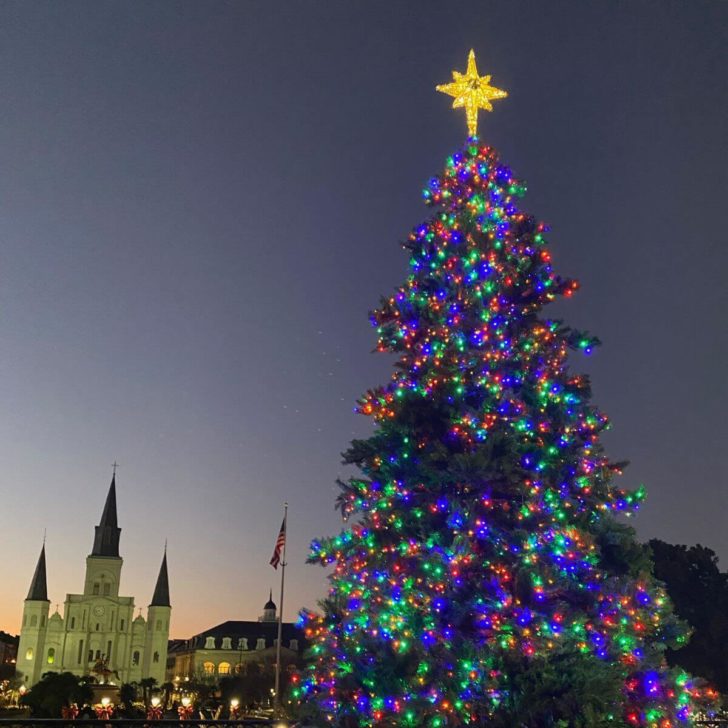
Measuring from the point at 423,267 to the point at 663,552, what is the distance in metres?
39.3

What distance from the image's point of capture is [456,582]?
340 inches

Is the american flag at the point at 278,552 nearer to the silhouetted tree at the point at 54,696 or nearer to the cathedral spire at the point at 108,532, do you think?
the silhouetted tree at the point at 54,696

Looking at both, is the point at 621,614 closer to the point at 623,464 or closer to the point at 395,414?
the point at 623,464

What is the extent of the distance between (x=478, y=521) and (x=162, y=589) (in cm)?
11894

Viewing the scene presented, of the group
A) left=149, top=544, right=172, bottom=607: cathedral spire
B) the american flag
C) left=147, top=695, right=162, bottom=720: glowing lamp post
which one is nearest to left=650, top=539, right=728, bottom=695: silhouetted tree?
the american flag

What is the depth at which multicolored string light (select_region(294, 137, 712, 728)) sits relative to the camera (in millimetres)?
8406

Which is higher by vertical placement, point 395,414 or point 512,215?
point 512,215

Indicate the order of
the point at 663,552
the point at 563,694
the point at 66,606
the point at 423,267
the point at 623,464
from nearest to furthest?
1. the point at 563,694
2. the point at 623,464
3. the point at 423,267
4. the point at 663,552
5. the point at 66,606

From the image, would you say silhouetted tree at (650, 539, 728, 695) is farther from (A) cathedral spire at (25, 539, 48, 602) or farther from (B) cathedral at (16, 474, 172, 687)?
(A) cathedral spire at (25, 539, 48, 602)

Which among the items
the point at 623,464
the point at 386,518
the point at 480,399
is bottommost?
the point at 386,518

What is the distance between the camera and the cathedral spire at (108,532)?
390ft

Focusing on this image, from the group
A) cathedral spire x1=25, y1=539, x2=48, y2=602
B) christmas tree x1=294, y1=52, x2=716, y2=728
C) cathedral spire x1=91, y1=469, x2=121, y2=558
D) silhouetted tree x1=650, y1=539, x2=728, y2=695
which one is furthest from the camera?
cathedral spire x1=91, y1=469, x2=121, y2=558

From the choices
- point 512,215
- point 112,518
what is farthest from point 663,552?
point 112,518

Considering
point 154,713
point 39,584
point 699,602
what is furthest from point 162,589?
point 699,602
